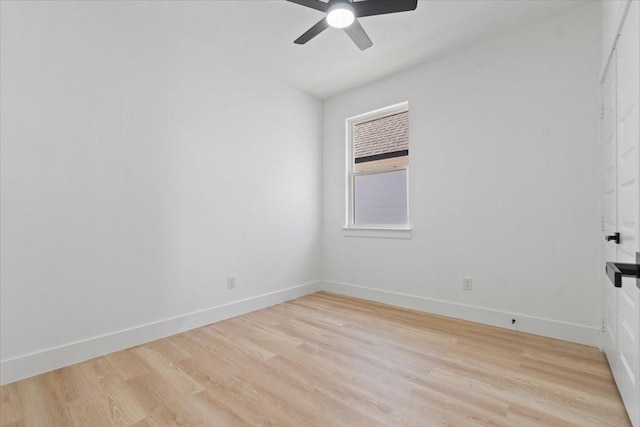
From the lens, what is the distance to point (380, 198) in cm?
394

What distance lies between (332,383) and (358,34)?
2534 mm

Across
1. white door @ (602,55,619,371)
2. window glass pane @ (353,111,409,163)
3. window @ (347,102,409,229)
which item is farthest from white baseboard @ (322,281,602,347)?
window glass pane @ (353,111,409,163)

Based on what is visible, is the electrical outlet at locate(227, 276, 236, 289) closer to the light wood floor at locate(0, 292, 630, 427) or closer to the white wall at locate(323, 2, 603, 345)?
the light wood floor at locate(0, 292, 630, 427)

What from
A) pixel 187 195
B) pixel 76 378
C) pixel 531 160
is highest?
pixel 531 160

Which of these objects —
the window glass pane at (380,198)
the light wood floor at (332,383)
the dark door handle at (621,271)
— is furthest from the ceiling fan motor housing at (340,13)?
the light wood floor at (332,383)

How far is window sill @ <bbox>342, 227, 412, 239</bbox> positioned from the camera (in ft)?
11.7

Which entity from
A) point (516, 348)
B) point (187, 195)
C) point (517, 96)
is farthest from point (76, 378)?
point (517, 96)

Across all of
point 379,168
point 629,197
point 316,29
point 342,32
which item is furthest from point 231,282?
point 629,197

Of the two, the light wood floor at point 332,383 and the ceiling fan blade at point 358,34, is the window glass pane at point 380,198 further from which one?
the ceiling fan blade at point 358,34

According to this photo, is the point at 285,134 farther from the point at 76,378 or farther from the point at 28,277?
the point at 76,378

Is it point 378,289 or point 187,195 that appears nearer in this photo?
point 187,195

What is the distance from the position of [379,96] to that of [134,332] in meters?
3.63

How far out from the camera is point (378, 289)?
3.77 meters

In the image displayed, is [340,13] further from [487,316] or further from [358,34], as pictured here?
Result: [487,316]
